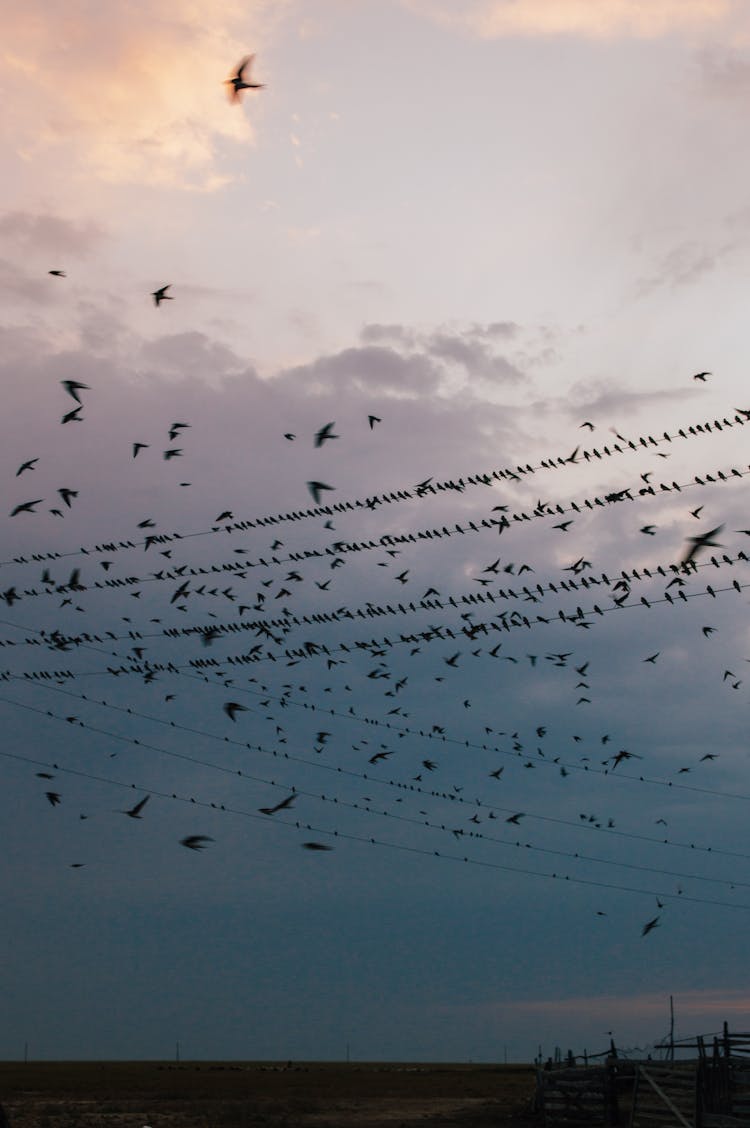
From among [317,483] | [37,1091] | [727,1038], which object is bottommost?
[37,1091]

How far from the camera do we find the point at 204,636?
35938 millimetres

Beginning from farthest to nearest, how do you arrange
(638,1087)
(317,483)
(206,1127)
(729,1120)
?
(206,1127) → (638,1087) → (729,1120) → (317,483)

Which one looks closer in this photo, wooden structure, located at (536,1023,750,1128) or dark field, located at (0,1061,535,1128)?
wooden structure, located at (536,1023,750,1128)

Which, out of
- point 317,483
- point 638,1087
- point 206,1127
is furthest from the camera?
point 206,1127

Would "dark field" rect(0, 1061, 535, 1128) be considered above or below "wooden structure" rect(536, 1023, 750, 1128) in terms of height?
below

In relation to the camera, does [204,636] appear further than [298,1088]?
No

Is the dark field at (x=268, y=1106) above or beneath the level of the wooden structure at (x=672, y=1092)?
beneath

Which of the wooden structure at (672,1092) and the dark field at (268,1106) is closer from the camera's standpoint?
the wooden structure at (672,1092)

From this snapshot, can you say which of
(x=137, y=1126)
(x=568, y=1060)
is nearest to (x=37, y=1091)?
(x=137, y=1126)

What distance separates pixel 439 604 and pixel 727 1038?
16.3 m

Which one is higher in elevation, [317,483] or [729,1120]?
[317,483]

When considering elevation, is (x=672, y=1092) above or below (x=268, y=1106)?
above

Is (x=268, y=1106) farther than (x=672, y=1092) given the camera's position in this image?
Yes

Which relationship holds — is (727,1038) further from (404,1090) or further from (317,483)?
(404,1090)
